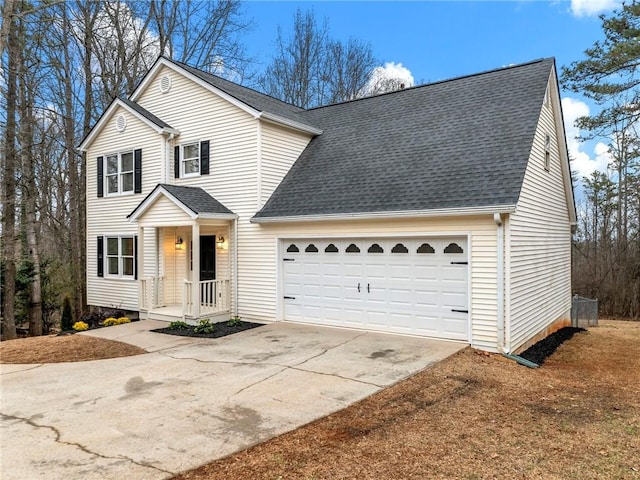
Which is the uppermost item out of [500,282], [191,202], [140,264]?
[191,202]

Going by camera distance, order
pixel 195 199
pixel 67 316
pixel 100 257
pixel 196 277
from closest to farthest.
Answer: pixel 196 277 → pixel 195 199 → pixel 67 316 → pixel 100 257

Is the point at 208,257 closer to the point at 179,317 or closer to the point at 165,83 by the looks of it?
the point at 179,317

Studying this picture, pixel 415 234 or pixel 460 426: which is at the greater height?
pixel 415 234

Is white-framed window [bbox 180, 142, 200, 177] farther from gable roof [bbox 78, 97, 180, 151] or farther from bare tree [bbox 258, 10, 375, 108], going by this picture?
bare tree [bbox 258, 10, 375, 108]

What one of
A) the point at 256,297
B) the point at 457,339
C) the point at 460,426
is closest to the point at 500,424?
the point at 460,426

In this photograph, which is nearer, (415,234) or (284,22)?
(415,234)

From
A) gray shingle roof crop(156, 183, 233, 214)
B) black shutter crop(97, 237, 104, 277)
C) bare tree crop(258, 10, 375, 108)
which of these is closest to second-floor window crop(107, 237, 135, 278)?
black shutter crop(97, 237, 104, 277)

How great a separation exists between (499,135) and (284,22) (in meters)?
21.4

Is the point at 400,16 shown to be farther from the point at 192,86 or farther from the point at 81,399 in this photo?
the point at 81,399

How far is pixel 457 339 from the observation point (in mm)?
8594

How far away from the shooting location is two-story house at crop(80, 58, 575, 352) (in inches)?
339

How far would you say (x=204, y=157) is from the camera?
12312 mm

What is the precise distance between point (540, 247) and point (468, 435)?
7177mm

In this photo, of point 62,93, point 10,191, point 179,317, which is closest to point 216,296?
point 179,317
